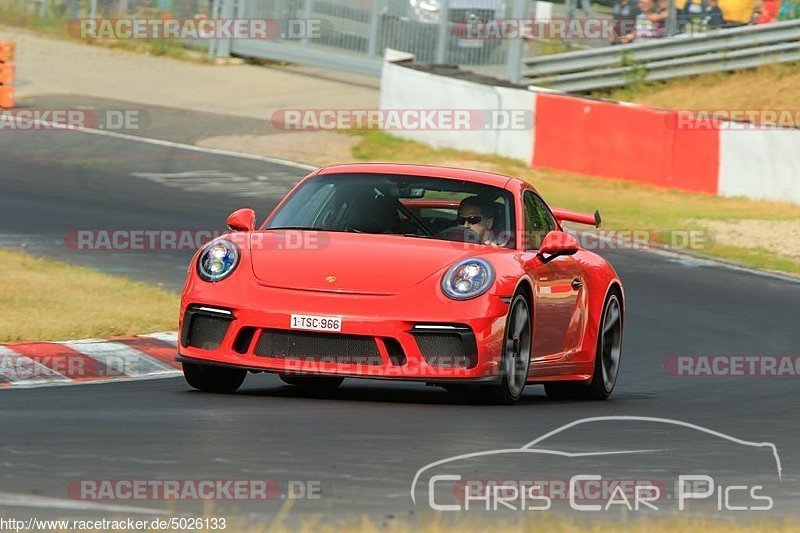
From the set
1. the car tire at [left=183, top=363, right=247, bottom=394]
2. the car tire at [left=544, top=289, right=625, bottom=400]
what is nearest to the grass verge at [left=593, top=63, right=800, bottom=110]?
the car tire at [left=544, top=289, right=625, bottom=400]

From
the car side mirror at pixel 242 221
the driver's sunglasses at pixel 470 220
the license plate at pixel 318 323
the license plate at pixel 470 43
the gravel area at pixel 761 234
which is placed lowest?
the gravel area at pixel 761 234

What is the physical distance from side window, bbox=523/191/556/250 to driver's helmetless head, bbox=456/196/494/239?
9.2 inches

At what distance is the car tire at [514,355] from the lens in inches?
338

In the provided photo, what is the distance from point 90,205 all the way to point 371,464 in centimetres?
1296

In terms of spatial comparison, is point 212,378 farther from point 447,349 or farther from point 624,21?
point 624,21

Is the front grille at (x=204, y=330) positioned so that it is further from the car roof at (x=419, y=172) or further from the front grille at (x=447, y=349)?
the car roof at (x=419, y=172)

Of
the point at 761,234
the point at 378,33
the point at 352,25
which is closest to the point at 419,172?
the point at 761,234

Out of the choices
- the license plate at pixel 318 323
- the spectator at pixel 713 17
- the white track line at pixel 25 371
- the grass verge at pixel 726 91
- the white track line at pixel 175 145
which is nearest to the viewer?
the license plate at pixel 318 323

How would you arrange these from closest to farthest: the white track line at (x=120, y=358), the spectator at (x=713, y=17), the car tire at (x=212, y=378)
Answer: the car tire at (x=212, y=378) < the white track line at (x=120, y=358) < the spectator at (x=713, y=17)

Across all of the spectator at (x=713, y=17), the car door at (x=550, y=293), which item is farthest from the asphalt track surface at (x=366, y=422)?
the spectator at (x=713, y=17)

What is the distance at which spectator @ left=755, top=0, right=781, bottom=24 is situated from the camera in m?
28.2

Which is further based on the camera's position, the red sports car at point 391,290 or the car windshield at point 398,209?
the car windshield at point 398,209

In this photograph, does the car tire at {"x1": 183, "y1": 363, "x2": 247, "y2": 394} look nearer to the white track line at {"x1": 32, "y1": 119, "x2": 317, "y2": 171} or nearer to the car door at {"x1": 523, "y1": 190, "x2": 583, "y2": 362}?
the car door at {"x1": 523, "y1": 190, "x2": 583, "y2": 362}

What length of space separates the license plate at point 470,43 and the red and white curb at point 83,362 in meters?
18.5
